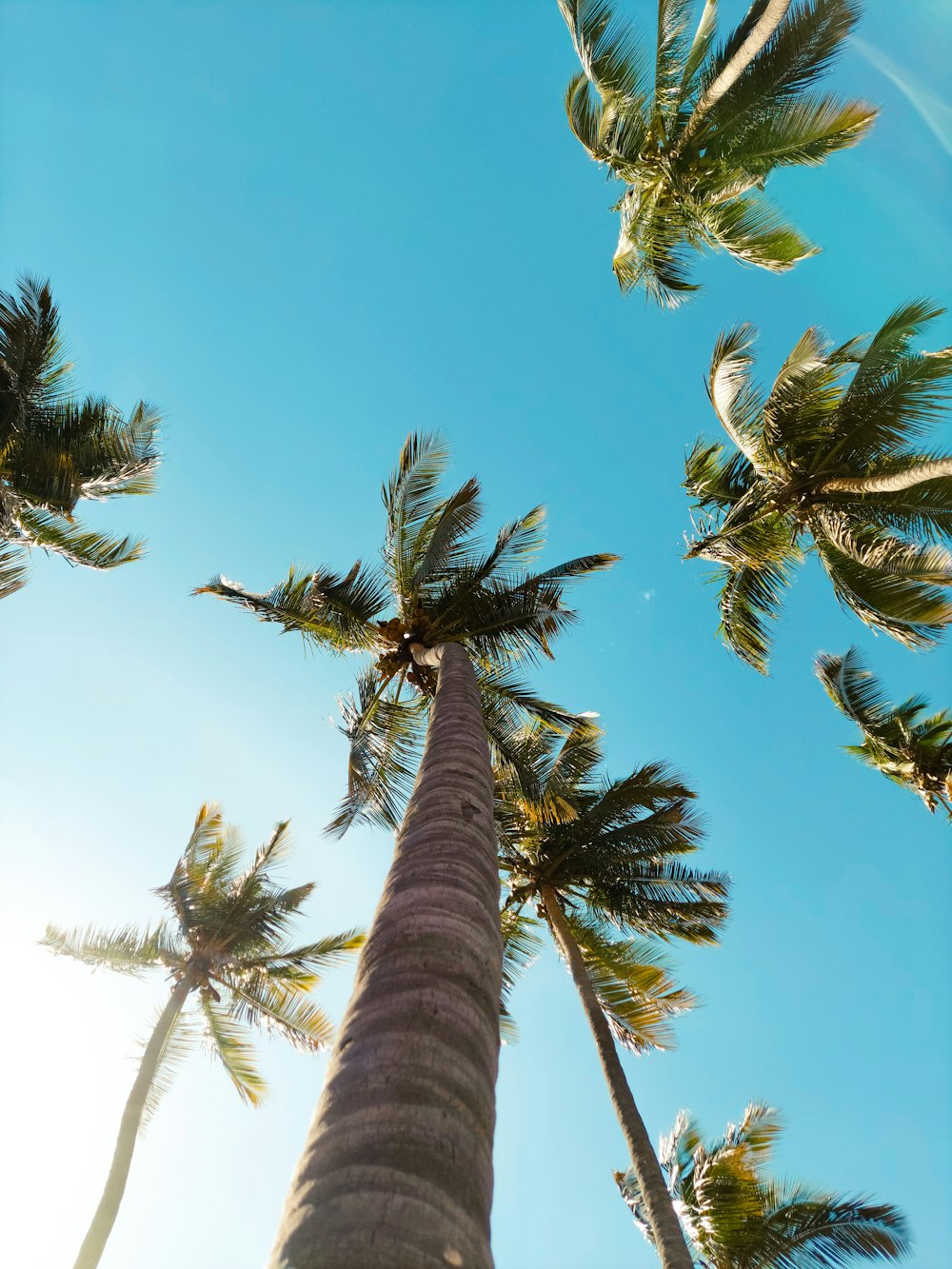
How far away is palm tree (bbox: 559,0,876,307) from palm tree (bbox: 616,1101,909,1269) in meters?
13.7

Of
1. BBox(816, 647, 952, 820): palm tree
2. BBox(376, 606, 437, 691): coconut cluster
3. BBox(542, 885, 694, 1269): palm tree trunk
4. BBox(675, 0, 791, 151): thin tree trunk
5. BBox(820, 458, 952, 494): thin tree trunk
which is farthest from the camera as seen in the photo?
BBox(816, 647, 952, 820): palm tree

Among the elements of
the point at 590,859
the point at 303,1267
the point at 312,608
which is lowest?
the point at 303,1267

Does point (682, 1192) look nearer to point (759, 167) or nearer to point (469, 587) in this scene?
point (469, 587)

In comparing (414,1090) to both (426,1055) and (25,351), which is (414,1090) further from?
(25,351)

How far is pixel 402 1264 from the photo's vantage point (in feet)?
6.63

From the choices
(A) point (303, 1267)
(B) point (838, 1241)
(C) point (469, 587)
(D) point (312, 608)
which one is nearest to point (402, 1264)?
(A) point (303, 1267)

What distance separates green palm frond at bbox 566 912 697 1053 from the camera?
12453 mm

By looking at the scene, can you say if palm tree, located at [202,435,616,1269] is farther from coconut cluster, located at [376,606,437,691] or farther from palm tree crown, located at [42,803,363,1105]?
palm tree crown, located at [42,803,363,1105]

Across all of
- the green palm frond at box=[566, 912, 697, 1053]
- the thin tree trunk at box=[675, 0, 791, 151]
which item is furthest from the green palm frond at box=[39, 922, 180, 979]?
the thin tree trunk at box=[675, 0, 791, 151]

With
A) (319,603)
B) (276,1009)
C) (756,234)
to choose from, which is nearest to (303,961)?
(276,1009)

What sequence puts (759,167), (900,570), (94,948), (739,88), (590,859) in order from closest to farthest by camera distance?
(739,88), (759,167), (900,570), (590,859), (94,948)

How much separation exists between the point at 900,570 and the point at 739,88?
25.1ft

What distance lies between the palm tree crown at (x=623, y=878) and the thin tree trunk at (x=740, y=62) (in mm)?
9281

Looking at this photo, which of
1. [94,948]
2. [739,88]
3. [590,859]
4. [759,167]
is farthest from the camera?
[94,948]
